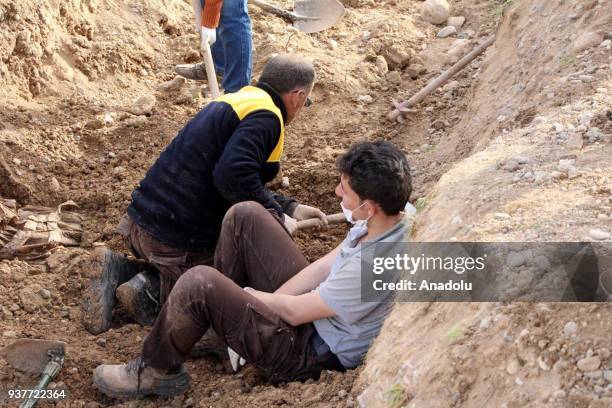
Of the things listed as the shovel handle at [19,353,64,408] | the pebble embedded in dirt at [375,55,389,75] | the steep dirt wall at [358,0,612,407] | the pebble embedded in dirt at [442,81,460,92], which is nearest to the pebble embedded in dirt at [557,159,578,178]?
the steep dirt wall at [358,0,612,407]

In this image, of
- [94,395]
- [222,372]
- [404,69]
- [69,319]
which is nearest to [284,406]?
[222,372]

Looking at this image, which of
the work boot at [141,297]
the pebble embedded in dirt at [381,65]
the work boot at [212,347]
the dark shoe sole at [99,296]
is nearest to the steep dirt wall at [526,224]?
the work boot at [212,347]

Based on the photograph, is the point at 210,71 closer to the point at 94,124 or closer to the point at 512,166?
the point at 94,124

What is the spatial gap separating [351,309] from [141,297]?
1.53m

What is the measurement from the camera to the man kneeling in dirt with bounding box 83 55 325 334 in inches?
160

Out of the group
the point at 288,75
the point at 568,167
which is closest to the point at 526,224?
the point at 568,167

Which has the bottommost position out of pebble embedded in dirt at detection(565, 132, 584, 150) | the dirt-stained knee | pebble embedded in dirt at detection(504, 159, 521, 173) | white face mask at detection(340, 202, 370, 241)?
the dirt-stained knee

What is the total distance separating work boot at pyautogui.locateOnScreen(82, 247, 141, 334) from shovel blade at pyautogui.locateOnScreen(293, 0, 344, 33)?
3623mm

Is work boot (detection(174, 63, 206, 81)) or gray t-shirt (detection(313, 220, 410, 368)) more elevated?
work boot (detection(174, 63, 206, 81))

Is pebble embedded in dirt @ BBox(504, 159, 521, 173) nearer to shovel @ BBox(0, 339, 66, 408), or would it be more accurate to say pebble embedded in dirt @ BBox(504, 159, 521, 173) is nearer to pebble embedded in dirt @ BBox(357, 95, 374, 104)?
shovel @ BBox(0, 339, 66, 408)

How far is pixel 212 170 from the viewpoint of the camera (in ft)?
13.8

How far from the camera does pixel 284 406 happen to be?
3184mm

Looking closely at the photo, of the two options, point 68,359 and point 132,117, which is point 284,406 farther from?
point 132,117

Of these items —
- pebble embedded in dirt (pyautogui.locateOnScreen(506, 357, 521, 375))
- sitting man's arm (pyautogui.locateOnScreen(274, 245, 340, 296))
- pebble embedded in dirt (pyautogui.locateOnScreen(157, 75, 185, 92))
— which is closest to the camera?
pebble embedded in dirt (pyautogui.locateOnScreen(506, 357, 521, 375))
